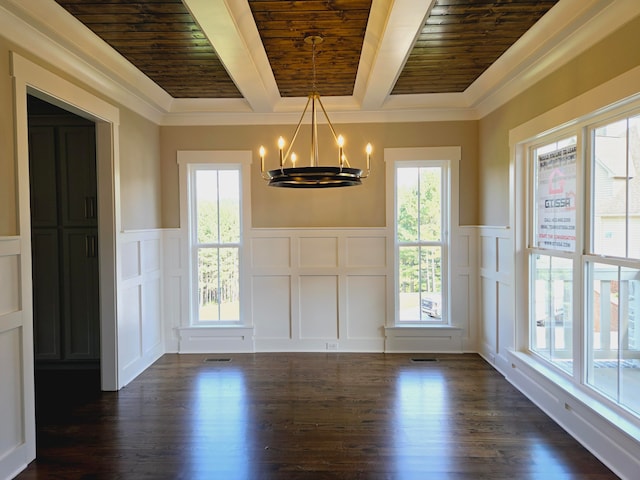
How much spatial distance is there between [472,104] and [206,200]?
314cm

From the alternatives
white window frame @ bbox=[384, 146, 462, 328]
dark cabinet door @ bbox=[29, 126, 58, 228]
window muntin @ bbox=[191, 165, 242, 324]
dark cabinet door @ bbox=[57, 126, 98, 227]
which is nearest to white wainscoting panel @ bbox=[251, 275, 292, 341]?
window muntin @ bbox=[191, 165, 242, 324]

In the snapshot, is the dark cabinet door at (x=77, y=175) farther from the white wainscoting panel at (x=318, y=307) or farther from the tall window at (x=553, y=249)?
the tall window at (x=553, y=249)

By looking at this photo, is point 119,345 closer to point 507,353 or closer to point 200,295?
point 200,295

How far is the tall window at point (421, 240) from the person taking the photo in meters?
4.42

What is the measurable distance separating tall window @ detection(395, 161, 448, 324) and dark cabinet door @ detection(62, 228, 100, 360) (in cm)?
323

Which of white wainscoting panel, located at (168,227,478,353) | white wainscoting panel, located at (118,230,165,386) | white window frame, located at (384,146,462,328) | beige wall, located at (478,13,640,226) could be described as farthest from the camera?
white wainscoting panel, located at (168,227,478,353)

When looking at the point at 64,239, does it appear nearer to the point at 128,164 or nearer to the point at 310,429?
the point at 128,164

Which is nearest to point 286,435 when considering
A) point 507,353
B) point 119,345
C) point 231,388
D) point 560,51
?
point 231,388

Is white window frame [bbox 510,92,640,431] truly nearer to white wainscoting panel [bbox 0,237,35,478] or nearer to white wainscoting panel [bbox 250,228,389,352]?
white wainscoting panel [bbox 250,228,389,352]

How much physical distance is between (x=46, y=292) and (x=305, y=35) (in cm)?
348

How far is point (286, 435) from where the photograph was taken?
8.78ft

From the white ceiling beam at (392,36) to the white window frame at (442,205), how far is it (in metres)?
0.94

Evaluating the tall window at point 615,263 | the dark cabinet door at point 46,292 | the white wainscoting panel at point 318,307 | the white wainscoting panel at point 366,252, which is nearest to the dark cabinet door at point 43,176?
the dark cabinet door at point 46,292

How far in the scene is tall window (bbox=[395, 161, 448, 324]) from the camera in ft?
14.5
